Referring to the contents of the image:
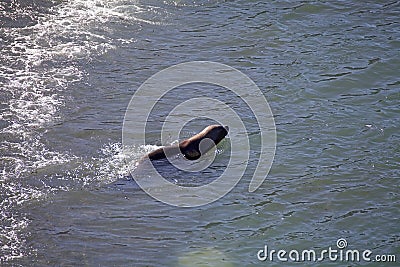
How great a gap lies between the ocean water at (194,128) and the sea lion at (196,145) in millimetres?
221

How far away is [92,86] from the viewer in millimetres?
12172

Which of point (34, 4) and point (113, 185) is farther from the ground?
point (34, 4)

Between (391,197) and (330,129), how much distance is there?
1.81 meters

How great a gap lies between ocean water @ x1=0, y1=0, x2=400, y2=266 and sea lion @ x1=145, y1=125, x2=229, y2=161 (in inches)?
8.7

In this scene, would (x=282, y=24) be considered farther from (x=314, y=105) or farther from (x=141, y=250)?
(x=141, y=250)

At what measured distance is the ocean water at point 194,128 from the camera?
868cm

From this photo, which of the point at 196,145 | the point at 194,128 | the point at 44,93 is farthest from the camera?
the point at 44,93

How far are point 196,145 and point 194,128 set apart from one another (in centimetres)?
65

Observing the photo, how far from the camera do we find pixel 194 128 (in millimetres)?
11188

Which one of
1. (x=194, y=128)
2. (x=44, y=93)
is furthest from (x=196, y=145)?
(x=44, y=93)

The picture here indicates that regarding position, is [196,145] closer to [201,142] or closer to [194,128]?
[201,142]

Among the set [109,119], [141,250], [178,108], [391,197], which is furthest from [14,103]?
[391,197]

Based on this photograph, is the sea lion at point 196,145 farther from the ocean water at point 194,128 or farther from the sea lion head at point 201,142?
the ocean water at point 194,128

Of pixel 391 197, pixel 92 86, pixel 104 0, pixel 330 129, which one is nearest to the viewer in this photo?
pixel 391 197
